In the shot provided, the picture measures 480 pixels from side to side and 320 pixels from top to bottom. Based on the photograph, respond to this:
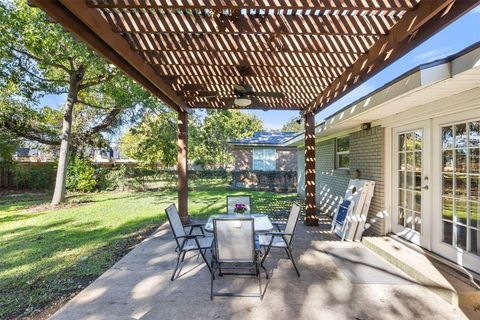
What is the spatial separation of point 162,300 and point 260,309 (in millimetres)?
1131

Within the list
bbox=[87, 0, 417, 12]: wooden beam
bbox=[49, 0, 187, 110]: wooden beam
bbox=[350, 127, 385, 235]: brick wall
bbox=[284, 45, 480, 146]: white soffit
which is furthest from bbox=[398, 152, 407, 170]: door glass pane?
bbox=[49, 0, 187, 110]: wooden beam

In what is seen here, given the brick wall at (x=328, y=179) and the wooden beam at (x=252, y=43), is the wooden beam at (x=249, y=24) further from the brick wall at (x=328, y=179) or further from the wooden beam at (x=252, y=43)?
the brick wall at (x=328, y=179)

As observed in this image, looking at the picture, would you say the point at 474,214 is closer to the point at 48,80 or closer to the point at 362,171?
the point at 362,171

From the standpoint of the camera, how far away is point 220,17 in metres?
3.07

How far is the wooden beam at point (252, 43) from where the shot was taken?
A: 11.7 feet

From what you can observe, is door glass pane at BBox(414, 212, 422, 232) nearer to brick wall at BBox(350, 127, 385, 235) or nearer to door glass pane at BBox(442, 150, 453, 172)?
brick wall at BBox(350, 127, 385, 235)

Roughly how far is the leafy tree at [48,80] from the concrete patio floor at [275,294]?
6.17m

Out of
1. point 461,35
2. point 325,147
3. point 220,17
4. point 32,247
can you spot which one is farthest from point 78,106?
point 461,35

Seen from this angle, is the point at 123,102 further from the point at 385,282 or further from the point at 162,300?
the point at 385,282

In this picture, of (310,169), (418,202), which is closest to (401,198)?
(418,202)

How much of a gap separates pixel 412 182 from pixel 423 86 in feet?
7.49

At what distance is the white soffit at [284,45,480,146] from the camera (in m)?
2.72

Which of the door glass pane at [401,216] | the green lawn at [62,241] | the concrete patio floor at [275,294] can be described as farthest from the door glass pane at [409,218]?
the green lawn at [62,241]

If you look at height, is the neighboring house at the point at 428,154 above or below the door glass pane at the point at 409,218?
above
